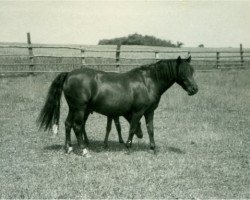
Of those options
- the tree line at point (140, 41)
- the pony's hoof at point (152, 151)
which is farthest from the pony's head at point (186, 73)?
the tree line at point (140, 41)

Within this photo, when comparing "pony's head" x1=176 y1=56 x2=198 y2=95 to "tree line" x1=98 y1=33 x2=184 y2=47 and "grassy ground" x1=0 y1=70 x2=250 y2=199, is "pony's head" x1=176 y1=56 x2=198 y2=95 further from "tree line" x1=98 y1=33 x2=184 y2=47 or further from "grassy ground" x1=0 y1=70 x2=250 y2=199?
"tree line" x1=98 y1=33 x2=184 y2=47

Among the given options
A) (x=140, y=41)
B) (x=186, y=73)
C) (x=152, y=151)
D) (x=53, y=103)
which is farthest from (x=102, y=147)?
(x=140, y=41)

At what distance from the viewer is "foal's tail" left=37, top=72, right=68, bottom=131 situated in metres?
8.77

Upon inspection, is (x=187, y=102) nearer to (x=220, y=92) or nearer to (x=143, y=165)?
(x=220, y=92)

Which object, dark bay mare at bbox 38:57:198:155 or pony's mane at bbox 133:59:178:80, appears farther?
pony's mane at bbox 133:59:178:80

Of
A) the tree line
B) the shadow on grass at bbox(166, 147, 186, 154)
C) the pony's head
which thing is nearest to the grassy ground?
the shadow on grass at bbox(166, 147, 186, 154)

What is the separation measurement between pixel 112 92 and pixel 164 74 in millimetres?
1167

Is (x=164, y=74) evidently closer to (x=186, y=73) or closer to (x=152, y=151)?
(x=186, y=73)

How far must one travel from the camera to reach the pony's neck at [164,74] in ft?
29.3

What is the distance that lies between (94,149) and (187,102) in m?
7.39

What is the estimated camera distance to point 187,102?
1595 cm

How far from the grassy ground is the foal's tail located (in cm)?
66

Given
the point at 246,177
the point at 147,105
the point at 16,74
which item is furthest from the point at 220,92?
the point at 246,177

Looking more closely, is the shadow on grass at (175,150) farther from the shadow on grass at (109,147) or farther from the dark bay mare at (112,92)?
the dark bay mare at (112,92)
